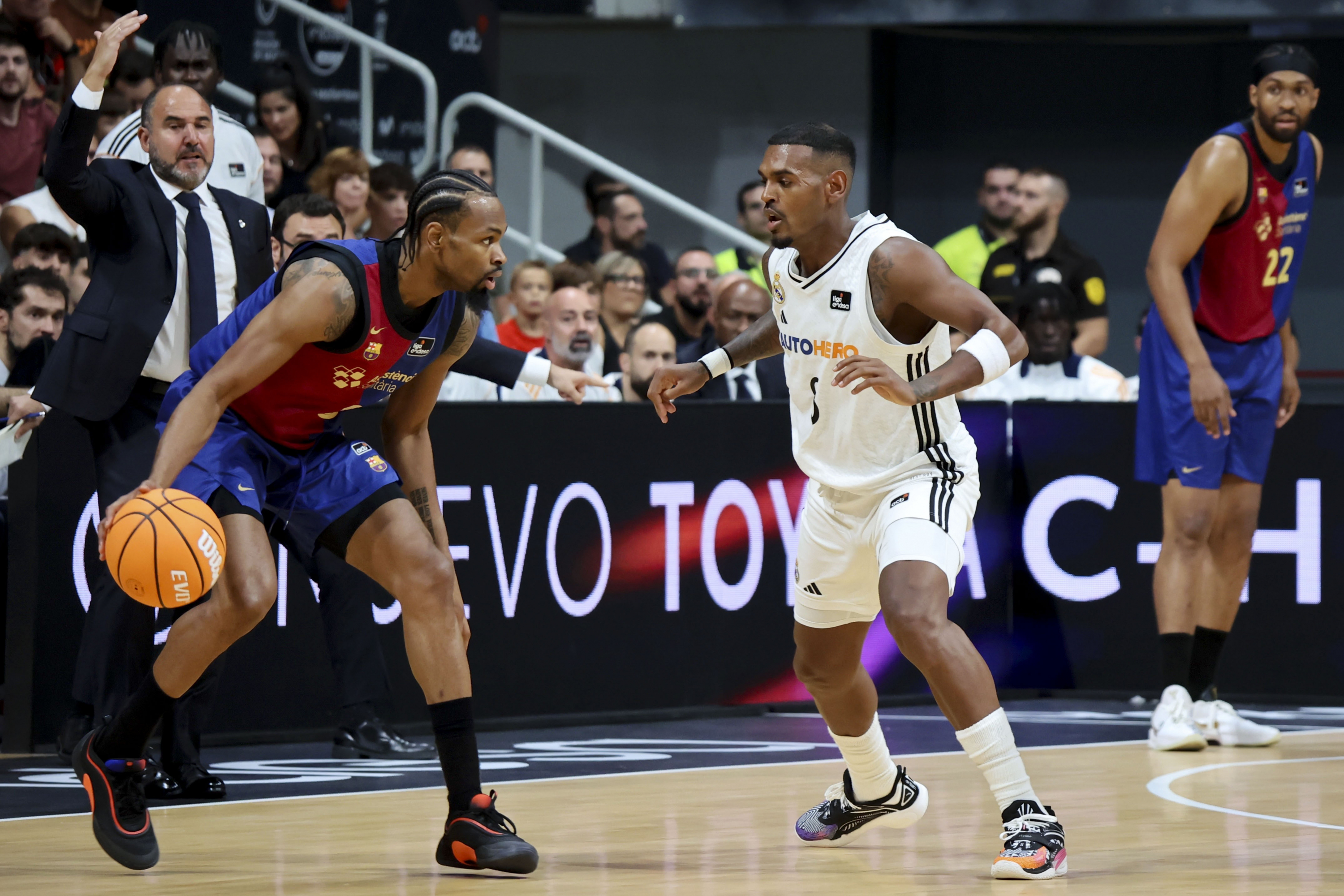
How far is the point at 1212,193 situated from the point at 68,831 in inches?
178

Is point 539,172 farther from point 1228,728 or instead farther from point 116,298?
point 1228,728

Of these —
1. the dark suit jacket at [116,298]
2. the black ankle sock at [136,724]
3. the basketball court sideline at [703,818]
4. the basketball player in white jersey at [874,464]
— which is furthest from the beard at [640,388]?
the black ankle sock at [136,724]

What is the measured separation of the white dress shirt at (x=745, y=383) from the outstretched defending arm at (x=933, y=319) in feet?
13.6

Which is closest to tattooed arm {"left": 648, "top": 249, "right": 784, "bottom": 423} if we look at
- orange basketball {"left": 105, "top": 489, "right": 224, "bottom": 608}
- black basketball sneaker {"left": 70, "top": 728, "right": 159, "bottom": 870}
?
orange basketball {"left": 105, "top": 489, "right": 224, "bottom": 608}

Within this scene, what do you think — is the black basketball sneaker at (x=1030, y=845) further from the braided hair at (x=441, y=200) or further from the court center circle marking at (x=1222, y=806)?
the braided hair at (x=441, y=200)

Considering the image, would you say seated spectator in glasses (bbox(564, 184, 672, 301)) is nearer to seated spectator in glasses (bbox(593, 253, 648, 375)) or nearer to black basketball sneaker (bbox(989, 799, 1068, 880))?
seated spectator in glasses (bbox(593, 253, 648, 375))

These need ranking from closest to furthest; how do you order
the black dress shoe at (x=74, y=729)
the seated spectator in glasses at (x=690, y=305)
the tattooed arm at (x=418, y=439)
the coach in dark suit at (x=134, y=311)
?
the tattooed arm at (x=418, y=439) → the coach in dark suit at (x=134, y=311) → the black dress shoe at (x=74, y=729) → the seated spectator in glasses at (x=690, y=305)

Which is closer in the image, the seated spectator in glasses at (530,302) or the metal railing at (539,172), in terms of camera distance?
the seated spectator in glasses at (530,302)

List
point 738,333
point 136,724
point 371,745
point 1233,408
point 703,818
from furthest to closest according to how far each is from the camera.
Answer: point 738,333, point 1233,408, point 371,745, point 703,818, point 136,724

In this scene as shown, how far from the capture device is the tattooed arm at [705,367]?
217 inches

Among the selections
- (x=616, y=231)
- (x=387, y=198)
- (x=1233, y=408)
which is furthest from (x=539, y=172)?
(x=1233, y=408)

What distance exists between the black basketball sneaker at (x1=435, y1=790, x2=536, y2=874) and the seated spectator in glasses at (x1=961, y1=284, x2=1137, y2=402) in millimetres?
4989

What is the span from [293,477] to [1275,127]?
403 centimetres

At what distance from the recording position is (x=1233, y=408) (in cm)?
754
